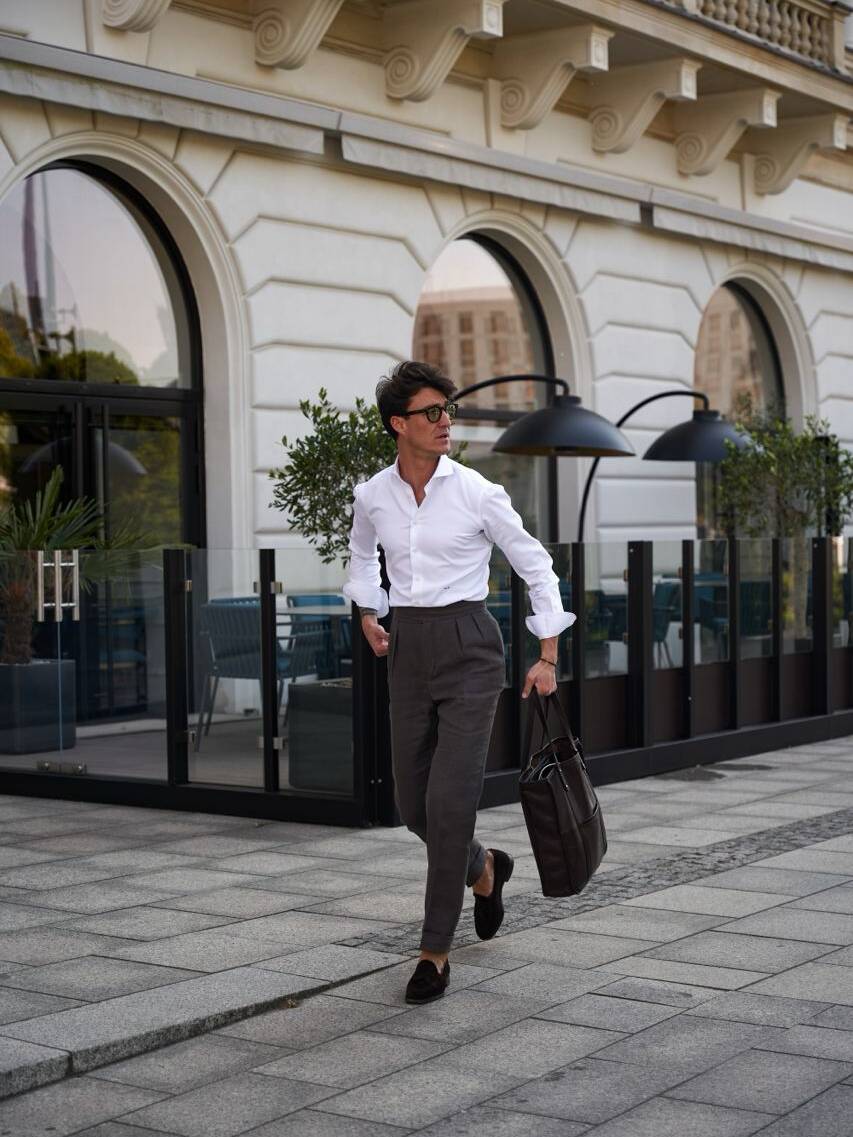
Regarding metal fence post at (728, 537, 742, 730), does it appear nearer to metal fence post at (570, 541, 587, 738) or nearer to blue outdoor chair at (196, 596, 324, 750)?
metal fence post at (570, 541, 587, 738)

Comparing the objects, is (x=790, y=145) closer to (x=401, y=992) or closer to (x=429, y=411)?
(x=429, y=411)

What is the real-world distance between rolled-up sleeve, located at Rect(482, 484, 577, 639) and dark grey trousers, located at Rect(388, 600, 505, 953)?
178 mm

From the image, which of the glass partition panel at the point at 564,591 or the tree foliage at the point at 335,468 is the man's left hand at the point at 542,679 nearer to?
the tree foliage at the point at 335,468

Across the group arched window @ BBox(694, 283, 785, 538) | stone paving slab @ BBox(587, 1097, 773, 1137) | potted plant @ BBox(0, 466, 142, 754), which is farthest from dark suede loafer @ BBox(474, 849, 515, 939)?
arched window @ BBox(694, 283, 785, 538)

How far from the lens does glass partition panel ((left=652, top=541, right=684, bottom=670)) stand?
34.6 ft

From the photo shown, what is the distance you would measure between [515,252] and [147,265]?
421 centimetres

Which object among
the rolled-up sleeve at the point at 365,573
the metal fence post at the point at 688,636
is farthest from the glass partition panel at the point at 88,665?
the metal fence post at the point at 688,636

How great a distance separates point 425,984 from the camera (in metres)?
5.38

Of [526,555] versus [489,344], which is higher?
[489,344]

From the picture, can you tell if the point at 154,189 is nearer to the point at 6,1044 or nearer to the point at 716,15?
the point at 716,15

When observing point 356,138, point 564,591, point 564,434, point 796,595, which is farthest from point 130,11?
point 796,595

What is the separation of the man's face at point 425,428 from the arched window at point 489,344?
32.0 ft

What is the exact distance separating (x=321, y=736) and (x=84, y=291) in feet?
17.3

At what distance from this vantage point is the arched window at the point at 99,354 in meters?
12.2
